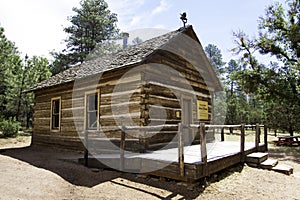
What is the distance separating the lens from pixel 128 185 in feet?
19.1

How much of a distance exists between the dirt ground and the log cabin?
1651 mm

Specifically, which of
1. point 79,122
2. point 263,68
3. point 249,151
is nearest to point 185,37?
point 249,151

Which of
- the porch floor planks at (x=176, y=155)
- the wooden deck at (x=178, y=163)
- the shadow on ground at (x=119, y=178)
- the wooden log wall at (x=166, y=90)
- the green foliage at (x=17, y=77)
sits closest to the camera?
the shadow on ground at (x=119, y=178)

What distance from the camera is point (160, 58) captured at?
30.5 feet

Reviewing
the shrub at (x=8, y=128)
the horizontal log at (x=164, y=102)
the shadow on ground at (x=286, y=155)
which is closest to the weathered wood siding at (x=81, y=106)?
the horizontal log at (x=164, y=102)

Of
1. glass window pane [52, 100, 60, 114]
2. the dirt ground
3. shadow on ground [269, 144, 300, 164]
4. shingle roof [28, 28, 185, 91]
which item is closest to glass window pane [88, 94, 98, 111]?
shingle roof [28, 28, 185, 91]

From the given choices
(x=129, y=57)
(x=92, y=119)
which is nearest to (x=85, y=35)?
(x=92, y=119)

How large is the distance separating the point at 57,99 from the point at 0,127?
9.99 metres

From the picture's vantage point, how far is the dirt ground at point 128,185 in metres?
5.11

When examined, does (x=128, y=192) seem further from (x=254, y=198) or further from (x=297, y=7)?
(x=297, y=7)

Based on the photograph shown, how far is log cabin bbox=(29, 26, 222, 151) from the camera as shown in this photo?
8383mm

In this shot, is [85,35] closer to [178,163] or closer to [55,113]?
[55,113]

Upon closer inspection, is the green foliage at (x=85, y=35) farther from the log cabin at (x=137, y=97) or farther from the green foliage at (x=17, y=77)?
the log cabin at (x=137, y=97)

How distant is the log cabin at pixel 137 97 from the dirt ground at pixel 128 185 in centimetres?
165
